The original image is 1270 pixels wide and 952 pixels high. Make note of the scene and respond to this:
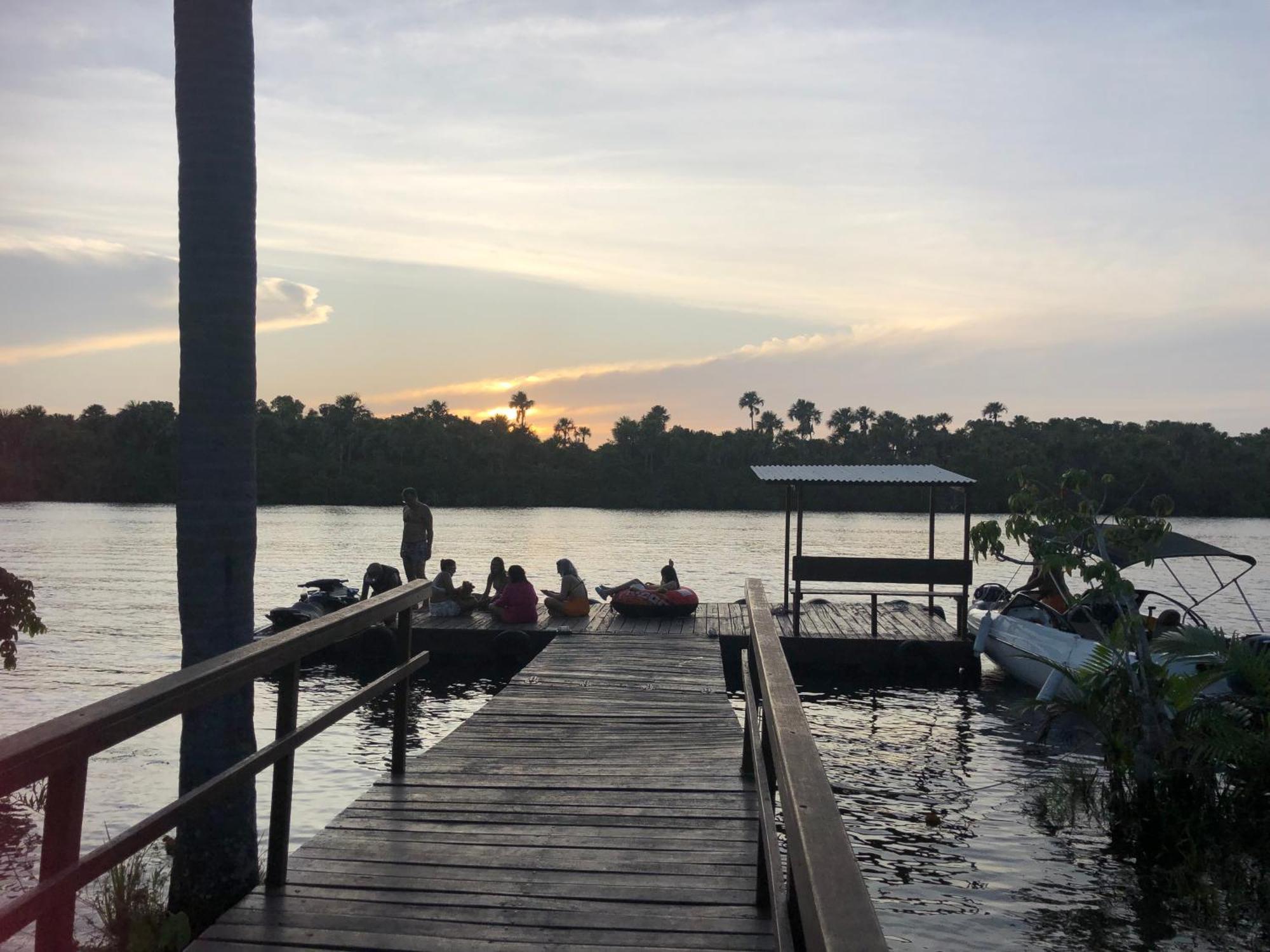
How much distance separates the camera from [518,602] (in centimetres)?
1831

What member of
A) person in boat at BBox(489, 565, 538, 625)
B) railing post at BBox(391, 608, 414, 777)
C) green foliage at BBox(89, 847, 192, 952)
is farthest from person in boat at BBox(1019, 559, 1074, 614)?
green foliage at BBox(89, 847, 192, 952)

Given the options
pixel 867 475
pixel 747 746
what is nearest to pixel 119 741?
pixel 747 746

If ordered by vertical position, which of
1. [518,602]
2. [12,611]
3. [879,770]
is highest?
[12,611]

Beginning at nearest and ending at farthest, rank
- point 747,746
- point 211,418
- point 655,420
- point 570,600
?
point 211,418, point 747,746, point 570,600, point 655,420

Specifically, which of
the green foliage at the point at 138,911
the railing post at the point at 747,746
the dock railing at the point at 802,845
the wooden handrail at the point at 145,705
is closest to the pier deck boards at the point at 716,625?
the green foliage at the point at 138,911

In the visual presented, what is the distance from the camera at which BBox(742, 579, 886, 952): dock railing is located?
1921mm

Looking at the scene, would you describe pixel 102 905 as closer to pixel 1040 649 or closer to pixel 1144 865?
pixel 1144 865

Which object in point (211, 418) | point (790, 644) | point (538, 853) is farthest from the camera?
point (790, 644)

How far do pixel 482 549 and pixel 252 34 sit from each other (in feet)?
195

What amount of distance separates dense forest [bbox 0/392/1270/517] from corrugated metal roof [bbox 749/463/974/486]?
3419 inches

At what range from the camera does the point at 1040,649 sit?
17781mm

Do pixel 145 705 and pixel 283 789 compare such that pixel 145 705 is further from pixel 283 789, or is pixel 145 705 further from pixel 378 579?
pixel 378 579

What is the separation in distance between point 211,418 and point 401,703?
6.88 ft

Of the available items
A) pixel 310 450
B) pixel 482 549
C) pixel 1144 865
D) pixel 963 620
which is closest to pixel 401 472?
pixel 310 450
